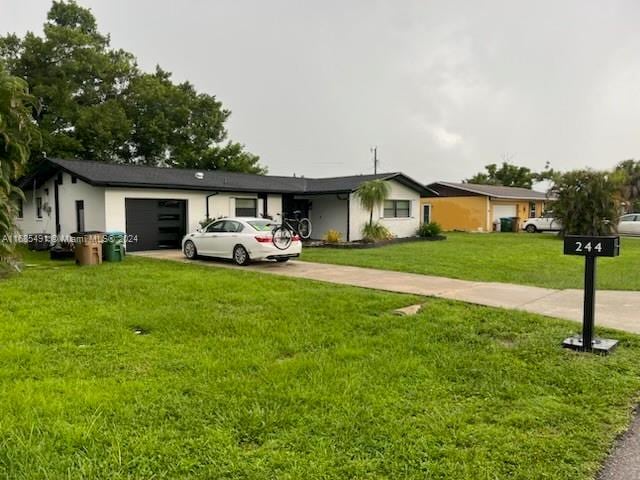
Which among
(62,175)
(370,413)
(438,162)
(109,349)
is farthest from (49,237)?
(438,162)

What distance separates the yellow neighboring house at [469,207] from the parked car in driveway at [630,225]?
516cm

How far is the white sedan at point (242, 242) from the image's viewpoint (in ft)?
43.4

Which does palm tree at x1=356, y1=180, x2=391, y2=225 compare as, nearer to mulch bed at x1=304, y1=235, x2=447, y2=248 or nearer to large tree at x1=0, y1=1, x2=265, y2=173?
mulch bed at x1=304, y1=235, x2=447, y2=248

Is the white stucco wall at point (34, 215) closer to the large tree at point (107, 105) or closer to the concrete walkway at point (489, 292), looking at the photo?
the large tree at point (107, 105)

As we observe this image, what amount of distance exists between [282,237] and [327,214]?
1020 cm

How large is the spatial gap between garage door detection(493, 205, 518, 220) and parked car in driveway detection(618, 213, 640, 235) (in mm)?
7686

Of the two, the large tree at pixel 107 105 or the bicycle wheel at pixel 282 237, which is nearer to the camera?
the bicycle wheel at pixel 282 237

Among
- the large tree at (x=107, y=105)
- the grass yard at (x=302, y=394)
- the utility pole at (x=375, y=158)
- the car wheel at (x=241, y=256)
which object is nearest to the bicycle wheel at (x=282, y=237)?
the car wheel at (x=241, y=256)

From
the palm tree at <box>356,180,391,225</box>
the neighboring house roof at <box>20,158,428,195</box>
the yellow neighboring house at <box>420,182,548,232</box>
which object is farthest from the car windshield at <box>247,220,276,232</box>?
the yellow neighboring house at <box>420,182,548,232</box>

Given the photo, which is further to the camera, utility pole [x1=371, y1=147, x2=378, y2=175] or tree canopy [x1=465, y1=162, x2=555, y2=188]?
tree canopy [x1=465, y1=162, x2=555, y2=188]

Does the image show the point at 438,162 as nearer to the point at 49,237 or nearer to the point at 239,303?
the point at 49,237

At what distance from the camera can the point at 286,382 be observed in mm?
4234

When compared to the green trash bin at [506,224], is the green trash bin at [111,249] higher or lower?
lower

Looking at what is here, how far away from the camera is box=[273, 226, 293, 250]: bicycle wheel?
1336 cm
